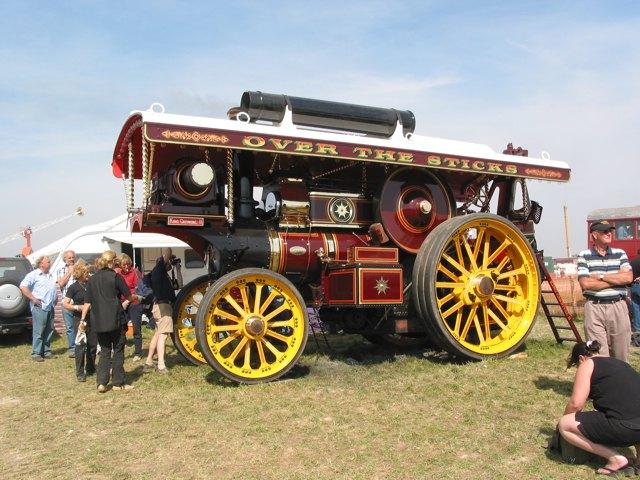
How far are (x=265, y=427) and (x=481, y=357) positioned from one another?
2851mm

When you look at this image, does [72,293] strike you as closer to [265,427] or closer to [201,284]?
[201,284]

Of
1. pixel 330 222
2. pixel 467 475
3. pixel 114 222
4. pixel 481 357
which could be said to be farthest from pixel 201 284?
pixel 114 222

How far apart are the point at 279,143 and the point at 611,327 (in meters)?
3.29

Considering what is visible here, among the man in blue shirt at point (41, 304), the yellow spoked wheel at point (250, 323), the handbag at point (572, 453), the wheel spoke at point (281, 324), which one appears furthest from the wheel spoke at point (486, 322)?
the man in blue shirt at point (41, 304)

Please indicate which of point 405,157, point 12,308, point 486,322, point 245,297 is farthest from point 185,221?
point 12,308

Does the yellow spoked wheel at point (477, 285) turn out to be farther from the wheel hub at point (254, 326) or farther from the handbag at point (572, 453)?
the handbag at point (572, 453)

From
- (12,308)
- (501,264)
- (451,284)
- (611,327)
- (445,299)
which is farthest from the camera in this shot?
(12,308)

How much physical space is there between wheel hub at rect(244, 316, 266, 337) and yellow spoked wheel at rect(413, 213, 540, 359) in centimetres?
169

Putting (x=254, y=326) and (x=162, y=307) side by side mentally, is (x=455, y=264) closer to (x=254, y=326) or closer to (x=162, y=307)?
(x=254, y=326)

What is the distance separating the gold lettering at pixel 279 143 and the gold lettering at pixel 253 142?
0.10 m

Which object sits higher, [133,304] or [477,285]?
[477,285]

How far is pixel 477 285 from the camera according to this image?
22.2 ft

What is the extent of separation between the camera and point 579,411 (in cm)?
383

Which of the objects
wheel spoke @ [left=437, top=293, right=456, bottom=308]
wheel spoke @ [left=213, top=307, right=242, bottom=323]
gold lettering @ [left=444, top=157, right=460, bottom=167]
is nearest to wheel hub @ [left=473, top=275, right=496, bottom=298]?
wheel spoke @ [left=437, top=293, right=456, bottom=308]
